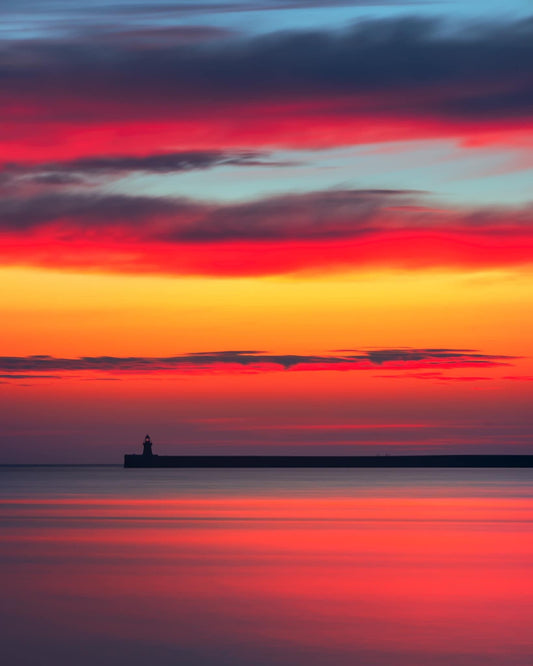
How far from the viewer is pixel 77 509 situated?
65.2 m

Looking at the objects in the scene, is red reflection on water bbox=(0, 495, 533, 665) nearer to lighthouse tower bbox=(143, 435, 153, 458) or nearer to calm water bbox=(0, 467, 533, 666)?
calm water bbox=(0, 467, 533, 666)

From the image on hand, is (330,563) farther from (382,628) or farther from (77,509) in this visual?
(77,509)

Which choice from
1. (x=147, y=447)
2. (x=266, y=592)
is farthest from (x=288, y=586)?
(x=147, y=447)

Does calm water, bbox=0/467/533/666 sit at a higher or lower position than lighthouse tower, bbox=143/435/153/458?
lower

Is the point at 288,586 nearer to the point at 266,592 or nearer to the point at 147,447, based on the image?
the point at 266,592

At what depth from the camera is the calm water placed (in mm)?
19547

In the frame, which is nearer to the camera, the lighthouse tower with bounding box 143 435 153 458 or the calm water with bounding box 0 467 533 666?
the calm water with bounding box 0 467 533 666

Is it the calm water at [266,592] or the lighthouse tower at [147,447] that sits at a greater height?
the lighthouse tower at [147,447]

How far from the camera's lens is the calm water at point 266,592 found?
770 inches

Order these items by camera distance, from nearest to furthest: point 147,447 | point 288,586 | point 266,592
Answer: point 266,592
point 288,586
point 147,447

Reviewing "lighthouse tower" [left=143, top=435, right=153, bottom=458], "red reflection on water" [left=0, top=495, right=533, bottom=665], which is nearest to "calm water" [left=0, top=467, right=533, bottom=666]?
"red reflection on water" [left=0, top=495, right=533, bottom=665]

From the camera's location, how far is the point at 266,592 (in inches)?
1056

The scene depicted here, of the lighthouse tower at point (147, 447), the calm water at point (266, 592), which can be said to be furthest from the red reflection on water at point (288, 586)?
the lighthouse tower at point (147, 447)

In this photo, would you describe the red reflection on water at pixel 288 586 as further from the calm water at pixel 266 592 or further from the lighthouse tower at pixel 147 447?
the lighthouse tower at pixel 147 447
